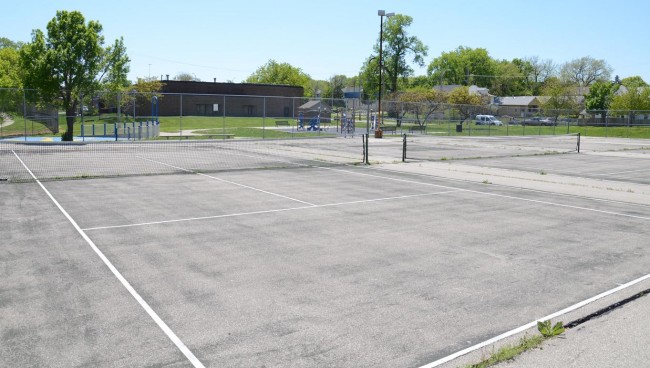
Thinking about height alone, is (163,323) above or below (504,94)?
below

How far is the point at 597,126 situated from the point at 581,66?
275 ft

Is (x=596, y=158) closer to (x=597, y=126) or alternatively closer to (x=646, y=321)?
(x=646, y=321)

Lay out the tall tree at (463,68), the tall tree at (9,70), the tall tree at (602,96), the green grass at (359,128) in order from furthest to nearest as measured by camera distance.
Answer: the tall tree at (463,68) → the tall tree at (602,96) → the tall tree at (9,70) → the green grass at (359,128)

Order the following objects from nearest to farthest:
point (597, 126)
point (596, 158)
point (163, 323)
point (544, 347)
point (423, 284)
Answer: point (544, 347), point (163, 323), point (423, 284), point (596, 158), point (597, 126)

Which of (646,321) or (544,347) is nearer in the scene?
(544,347)

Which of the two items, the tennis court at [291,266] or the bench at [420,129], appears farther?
the bench at [420,129]

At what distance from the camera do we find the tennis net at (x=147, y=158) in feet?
68.0

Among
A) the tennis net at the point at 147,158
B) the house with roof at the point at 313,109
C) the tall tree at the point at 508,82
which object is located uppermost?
the tall tree at the point at 508,82

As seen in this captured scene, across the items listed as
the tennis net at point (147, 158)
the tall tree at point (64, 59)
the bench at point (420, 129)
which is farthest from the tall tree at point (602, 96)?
the tall tree at point (64, 59)

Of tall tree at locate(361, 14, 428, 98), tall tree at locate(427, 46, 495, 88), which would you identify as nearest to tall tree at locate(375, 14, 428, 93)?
tall tree at locate(361, 14, 428, 98)

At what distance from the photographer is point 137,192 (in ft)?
51.8

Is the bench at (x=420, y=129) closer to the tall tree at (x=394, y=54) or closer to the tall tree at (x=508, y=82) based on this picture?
the tall tree at (x=394, y=54)

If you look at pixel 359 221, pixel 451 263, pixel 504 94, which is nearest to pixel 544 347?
pixel 451 263

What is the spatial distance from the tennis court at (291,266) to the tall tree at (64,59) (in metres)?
24.6
